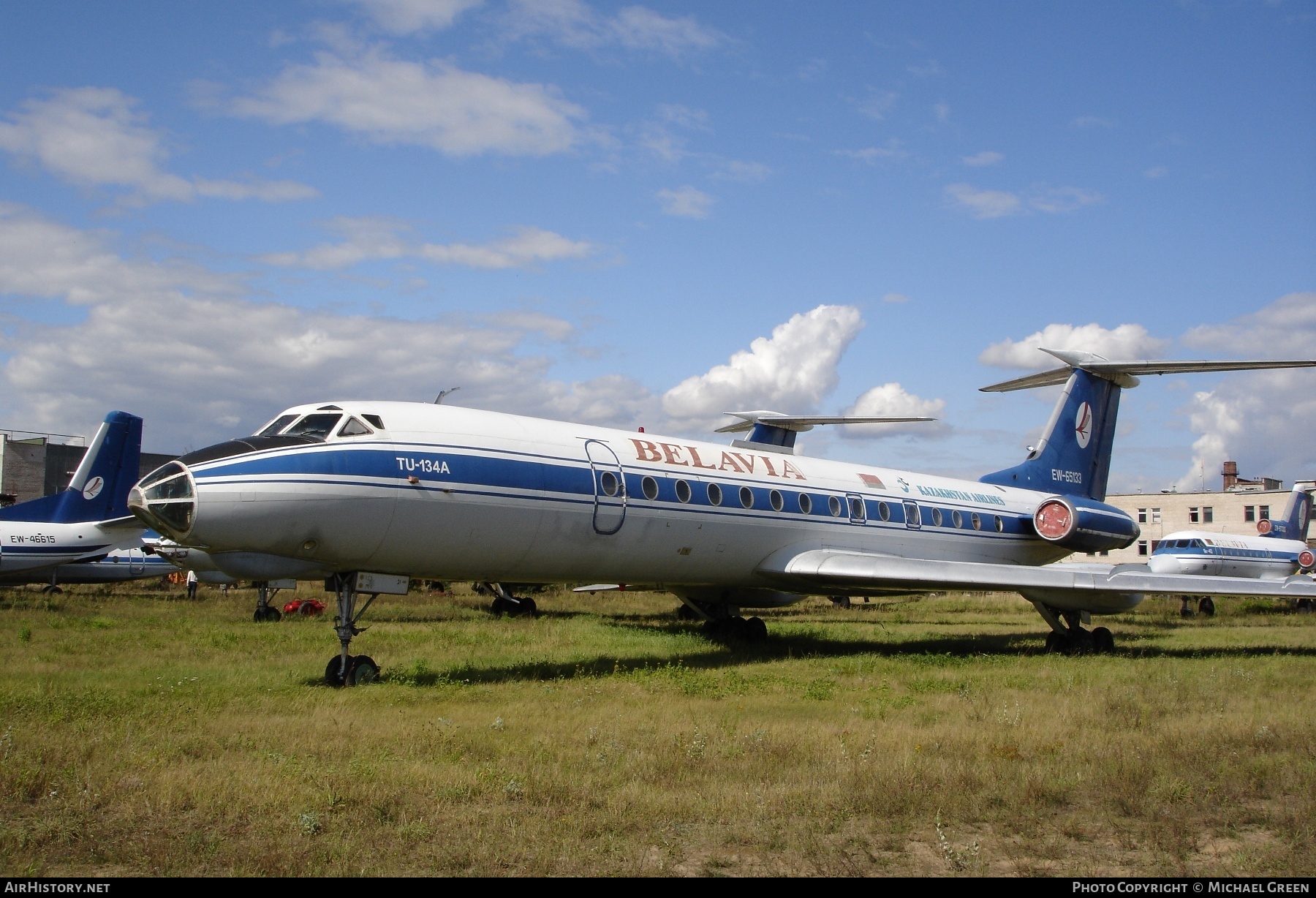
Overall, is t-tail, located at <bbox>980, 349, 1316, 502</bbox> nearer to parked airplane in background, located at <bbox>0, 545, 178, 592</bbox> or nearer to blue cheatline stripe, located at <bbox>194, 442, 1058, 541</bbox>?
blue cheatline stripe, located at <bbox>194, 442, 1058, 541</bbox>

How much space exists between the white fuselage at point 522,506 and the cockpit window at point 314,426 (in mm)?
186

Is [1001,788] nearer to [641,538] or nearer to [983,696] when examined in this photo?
[983,696]

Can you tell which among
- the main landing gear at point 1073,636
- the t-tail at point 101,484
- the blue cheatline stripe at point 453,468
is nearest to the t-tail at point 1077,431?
the main landing gear at point 1073,636

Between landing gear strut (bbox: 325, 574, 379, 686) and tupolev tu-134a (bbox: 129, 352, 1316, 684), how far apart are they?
0.07ft

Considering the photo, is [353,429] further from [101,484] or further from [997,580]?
[101,484]

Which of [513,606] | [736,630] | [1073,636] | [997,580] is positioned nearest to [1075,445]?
[1073,636]

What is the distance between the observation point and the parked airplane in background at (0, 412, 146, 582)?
25672 millimetres

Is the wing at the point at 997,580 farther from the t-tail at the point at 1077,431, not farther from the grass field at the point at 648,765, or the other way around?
the t-tail at the point at 1077,431

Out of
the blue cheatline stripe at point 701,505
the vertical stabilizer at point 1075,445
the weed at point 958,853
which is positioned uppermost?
the vertical stabilizer at point 1075,445

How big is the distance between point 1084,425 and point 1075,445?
50 centimetres

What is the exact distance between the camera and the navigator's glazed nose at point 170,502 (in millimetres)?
10305

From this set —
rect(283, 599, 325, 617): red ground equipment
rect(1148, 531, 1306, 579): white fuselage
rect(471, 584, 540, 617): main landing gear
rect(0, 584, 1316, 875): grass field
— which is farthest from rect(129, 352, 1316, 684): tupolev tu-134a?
rect(1148, 531, 1306, 579): white fuselage

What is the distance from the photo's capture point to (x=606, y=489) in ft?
45.1

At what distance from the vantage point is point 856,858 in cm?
521
